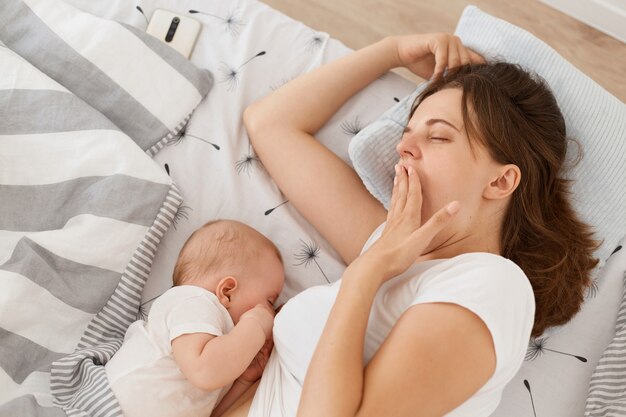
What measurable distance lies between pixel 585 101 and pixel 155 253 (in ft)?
3.87

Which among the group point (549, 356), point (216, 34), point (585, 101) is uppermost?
point (585, 101)

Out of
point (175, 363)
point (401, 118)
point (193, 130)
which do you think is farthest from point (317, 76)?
point (175, 363)

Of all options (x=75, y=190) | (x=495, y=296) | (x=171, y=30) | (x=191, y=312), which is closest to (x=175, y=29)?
(x=171, y=30)

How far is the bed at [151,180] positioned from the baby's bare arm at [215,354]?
0.56 ft

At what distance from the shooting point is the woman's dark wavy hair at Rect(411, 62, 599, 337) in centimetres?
129

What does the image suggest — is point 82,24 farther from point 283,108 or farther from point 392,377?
point 392,377

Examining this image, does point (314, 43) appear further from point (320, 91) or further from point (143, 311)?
point (143, 311)

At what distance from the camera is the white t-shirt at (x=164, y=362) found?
1.30 meters

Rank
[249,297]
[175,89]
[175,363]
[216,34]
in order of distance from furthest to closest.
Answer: [216,34] < [175,89] < [249,297] < [175,363]

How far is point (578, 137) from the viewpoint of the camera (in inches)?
59.3

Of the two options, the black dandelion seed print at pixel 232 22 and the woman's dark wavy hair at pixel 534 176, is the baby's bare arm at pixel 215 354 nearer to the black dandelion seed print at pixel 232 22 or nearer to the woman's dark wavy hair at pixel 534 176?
the woman's dark wavy hair at pixel 534 176

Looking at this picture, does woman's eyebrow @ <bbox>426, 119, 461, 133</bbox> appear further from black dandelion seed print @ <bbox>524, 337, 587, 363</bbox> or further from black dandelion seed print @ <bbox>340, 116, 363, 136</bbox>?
black dandelion seed print @ <bbox>524, 337, 587, 363</bbox>

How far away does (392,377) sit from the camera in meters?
1.01

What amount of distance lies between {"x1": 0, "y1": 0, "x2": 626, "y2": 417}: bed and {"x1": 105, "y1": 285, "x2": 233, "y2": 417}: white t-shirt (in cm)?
5
